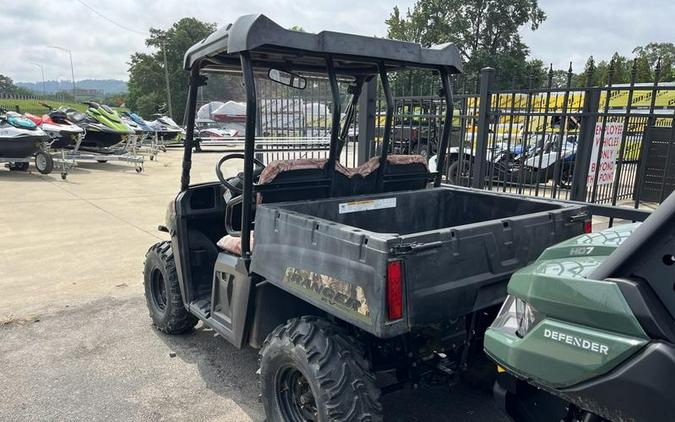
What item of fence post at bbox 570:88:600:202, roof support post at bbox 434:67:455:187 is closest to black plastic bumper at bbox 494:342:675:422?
roof support post at bbox 434:67:455:187

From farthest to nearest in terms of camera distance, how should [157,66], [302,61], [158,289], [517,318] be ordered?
[157,66]
[158,289]
[302,61]
[517,318]

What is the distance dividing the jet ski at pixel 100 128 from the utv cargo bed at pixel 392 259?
13.6 meters

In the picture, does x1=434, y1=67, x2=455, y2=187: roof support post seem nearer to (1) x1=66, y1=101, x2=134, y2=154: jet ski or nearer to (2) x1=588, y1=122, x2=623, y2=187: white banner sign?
(2) x1=588, y1=122, x2=623, y2=187: white banner sign

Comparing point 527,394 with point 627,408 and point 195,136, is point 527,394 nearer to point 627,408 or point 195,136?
point 627,408

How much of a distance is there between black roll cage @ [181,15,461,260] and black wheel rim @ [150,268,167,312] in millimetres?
883

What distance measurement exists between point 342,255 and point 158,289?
2.60 metres

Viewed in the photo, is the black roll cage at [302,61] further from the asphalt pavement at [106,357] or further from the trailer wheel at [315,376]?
the asphalt pavement at [106,357]

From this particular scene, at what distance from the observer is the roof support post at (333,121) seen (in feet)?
9.21

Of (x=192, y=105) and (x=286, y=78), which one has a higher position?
(x=286, y=78)

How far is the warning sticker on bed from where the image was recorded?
301cm

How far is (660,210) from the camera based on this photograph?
1.33 metres

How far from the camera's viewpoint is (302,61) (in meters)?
3.27

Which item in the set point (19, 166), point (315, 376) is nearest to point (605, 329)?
point (315, 376)

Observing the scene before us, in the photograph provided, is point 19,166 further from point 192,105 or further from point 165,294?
point 192,105
